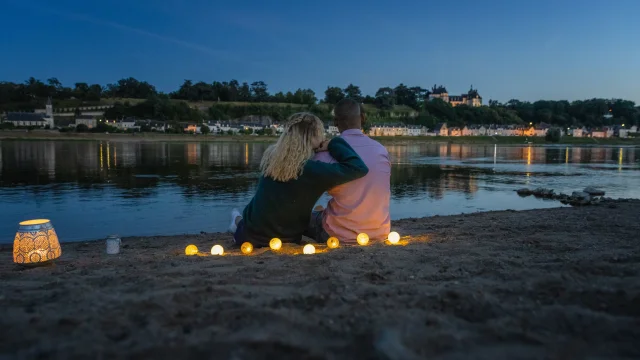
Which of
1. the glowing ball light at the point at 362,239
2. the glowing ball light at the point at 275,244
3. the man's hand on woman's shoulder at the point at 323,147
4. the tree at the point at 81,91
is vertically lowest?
the glowing ball light at the point at 275,244

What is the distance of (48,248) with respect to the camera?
20.5 feet

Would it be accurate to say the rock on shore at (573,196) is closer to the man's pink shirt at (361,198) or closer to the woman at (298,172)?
the man's pink shirt at (361,198)

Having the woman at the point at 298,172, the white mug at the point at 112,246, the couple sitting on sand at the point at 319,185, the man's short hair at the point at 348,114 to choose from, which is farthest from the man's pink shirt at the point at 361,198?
the white mug at the point at 112,246

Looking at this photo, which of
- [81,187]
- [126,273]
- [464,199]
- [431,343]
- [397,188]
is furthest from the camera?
[397,188]

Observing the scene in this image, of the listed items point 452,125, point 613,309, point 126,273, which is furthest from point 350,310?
point 452,125

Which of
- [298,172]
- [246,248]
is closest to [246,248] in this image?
[246,248]

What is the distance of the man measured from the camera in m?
6.12

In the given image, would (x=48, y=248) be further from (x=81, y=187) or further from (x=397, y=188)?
(x=397, y=188)

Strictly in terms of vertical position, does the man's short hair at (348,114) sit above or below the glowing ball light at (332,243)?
above

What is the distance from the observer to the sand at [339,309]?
2.88 metres

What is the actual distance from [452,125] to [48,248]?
194966mm

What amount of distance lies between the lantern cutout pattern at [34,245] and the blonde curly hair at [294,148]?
3.11 meters

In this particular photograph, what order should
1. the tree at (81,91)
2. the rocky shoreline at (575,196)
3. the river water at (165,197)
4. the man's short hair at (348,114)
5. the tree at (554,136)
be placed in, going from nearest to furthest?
the man's short hair at (348,114) → the river water at (165,197) → the rocky shoreline at (575,196) → the tree at (554,136) → the tree at (81,91)

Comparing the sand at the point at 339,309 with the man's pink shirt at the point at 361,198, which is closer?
the sand at the point at 339,309
